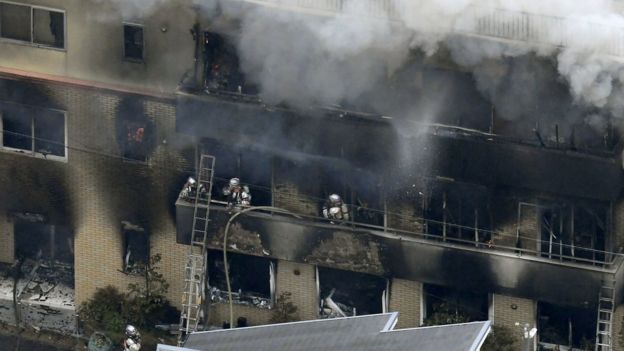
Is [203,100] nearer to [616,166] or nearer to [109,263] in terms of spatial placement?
[109,263]

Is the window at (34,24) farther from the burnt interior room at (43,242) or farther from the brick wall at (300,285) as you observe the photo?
the brick wall at (300,285)

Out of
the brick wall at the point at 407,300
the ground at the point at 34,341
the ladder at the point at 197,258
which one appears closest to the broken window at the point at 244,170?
the ladder at the point at 197,258

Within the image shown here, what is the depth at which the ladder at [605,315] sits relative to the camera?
32125 millimetres

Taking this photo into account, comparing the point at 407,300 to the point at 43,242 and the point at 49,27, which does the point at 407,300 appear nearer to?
the point at 43,242

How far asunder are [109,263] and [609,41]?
1014cm

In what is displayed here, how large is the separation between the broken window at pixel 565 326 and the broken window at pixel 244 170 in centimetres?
493

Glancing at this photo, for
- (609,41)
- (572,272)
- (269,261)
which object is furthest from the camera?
(269,261)

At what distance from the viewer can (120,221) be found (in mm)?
35125

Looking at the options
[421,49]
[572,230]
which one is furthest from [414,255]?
[421,49]

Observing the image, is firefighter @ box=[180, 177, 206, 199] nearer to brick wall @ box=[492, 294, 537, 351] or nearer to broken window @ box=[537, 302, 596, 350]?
brick wall @ box=[492, 294, 537, 351]

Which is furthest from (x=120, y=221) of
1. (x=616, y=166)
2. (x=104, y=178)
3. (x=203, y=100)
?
(x=616, y=166)

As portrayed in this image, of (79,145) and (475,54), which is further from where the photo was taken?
(79,145)

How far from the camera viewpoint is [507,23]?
3083cm

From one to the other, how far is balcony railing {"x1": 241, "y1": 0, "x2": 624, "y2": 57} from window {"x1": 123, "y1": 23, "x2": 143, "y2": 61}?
2684mm
